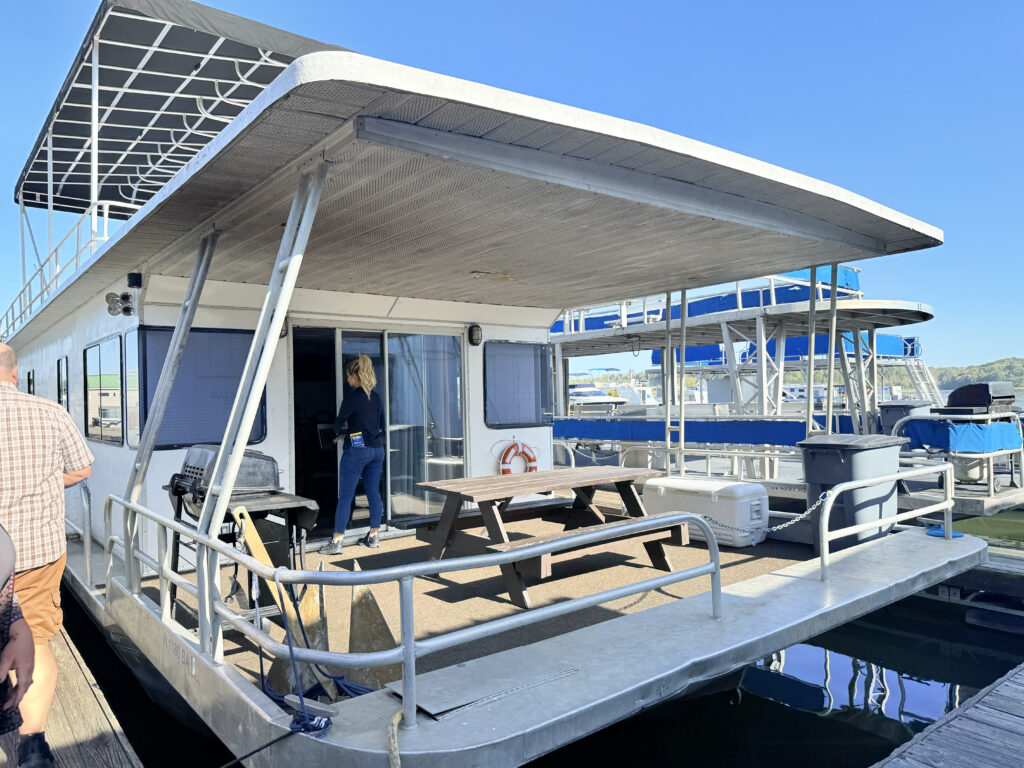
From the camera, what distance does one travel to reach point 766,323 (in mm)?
11719

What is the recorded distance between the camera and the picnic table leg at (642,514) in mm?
5430

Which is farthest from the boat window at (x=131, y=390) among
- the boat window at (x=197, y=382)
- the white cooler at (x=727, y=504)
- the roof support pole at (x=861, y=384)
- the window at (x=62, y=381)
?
the roof support pole at (x=861, y=384)

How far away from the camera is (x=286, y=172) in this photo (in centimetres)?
343

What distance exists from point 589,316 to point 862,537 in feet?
42.9

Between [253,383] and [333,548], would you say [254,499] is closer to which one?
[253,383]

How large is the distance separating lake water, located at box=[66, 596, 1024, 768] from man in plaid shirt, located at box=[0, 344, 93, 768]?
1366 millimetres

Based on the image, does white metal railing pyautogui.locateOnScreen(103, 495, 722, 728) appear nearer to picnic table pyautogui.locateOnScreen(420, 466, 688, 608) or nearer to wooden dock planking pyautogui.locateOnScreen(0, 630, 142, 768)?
wooden dock planking pyautogui.locateOnScreen(0, 630, 142, 768)

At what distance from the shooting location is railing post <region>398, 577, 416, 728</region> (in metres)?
2.53

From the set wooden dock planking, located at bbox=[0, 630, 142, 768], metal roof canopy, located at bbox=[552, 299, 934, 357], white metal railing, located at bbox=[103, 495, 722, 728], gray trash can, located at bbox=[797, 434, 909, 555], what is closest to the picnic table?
white metal railing, located at bbox=[103, 495, 722, 728]

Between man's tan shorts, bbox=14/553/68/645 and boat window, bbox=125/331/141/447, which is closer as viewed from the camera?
man's tan shorts, bbox=14/553/68/645

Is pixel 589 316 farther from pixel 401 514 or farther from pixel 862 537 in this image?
pixel 862 537

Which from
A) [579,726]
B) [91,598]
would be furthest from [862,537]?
[91,598]

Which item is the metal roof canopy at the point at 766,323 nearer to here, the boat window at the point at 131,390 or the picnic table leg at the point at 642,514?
the picnic table leg at the point at 642,514

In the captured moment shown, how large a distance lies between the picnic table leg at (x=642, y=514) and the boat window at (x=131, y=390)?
3945mm
